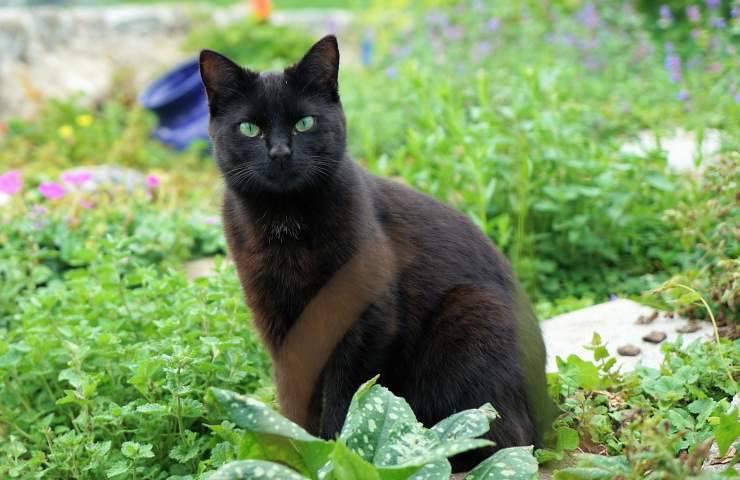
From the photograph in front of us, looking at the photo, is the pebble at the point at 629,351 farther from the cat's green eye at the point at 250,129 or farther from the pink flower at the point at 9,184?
the pink flower at the point at 9,184

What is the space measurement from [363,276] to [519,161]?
1.75 m

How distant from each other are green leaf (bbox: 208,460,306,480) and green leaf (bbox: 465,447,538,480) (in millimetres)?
484

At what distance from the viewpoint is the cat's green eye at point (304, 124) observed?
245 cm

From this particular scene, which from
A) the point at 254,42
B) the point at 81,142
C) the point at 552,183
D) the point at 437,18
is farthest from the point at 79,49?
the point at 552,183

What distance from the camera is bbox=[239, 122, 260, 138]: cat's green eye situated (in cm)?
244

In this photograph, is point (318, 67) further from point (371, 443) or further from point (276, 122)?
point (371, 443)

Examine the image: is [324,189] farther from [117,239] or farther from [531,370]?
[117,239]

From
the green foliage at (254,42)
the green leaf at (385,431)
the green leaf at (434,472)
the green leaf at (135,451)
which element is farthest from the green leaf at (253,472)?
the green foliage at (254,42)

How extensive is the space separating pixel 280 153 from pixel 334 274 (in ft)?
1.25

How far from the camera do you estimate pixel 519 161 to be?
12.9ft

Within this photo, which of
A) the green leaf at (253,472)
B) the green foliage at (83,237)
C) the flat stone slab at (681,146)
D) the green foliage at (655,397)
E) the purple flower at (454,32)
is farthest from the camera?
the purple flower at (454,32)

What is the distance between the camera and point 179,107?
6.91 m

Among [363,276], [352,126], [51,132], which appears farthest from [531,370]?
[51,132]

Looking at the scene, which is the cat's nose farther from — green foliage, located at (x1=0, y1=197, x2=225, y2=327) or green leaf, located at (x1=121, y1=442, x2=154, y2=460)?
green foliage, located at (x1=0, y1=197, x2=225, y2=327)
